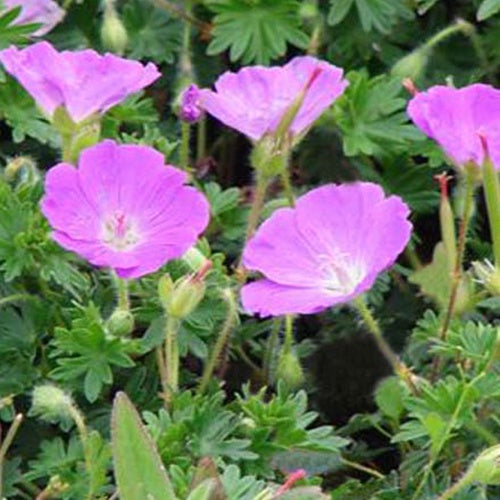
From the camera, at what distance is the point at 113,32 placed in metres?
1.87

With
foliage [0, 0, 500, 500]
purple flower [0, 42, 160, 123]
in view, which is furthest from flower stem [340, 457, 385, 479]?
purple flower [0, 42, 160, 123]

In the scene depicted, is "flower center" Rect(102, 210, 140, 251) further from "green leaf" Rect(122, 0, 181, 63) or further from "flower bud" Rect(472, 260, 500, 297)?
"green leaf" Rect(122, 0, 181, 63)

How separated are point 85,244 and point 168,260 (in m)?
0.10

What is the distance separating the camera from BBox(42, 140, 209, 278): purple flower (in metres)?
1.44

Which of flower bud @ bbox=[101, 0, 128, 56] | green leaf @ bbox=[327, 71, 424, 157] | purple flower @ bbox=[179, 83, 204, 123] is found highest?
purple flower @ bbox=[179, 83, 204, 123]

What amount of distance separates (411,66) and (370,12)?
0.32ft

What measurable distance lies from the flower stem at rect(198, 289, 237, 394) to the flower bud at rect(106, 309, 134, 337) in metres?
0.09

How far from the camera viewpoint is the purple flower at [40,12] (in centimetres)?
192

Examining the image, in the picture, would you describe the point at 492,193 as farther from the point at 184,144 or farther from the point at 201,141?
the point at 201,141

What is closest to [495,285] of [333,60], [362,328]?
[362,328]

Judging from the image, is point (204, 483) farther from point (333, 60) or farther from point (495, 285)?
point (333, 60)

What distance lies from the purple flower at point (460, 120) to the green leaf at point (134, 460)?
0.46m

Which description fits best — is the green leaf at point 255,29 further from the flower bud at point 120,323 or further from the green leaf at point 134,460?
the green leaf at point 134,460

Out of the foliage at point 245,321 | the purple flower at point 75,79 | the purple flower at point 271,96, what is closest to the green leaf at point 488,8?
the foliage at point 245,321
